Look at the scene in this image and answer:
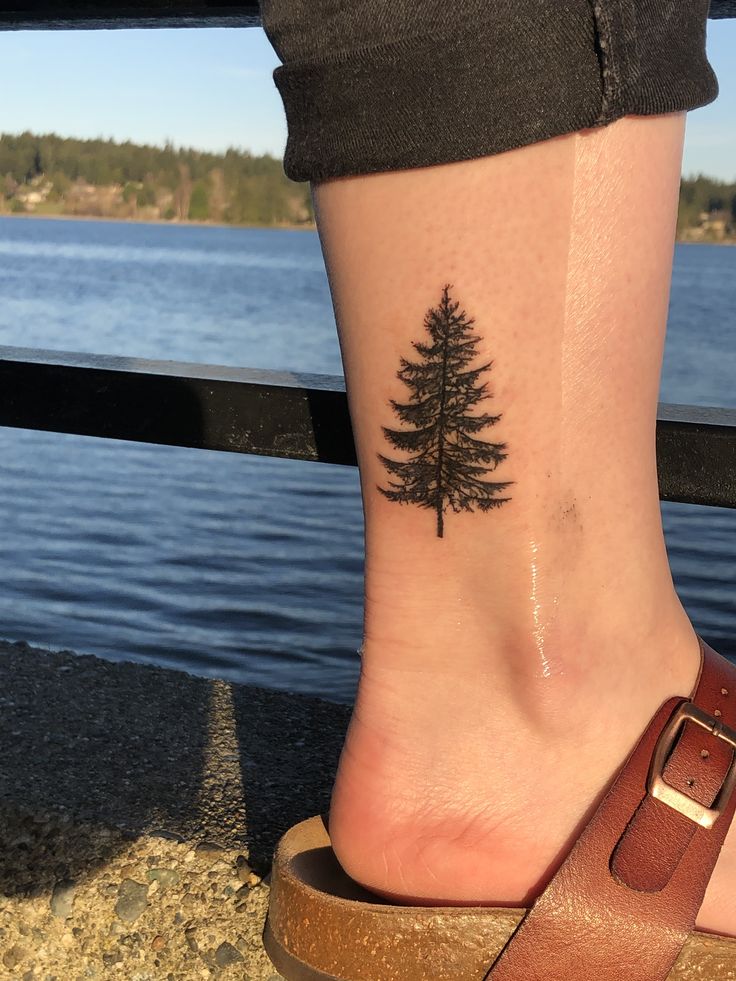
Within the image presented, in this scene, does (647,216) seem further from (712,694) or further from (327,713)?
(327,713)

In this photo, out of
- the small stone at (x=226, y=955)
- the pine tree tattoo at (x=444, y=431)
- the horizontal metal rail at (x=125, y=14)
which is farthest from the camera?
the horizontal metal rail at (x=125, y=14)

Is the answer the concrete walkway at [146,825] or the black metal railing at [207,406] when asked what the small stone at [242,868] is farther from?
the black metal railing at [207,406]

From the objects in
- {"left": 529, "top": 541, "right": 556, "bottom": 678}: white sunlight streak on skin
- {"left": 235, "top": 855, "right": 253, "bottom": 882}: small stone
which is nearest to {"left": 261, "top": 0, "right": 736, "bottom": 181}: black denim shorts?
{"left": 529, "top": 541, "right": 556, "bottom": 678}: white sunlight streak on skin

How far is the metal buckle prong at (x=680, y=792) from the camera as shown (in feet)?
2.54

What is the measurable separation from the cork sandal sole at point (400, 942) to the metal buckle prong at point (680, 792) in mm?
94

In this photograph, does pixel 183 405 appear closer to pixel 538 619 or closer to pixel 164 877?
pixel 164 877

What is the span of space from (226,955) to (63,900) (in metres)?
0.20

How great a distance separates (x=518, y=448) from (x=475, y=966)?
0.39 meters

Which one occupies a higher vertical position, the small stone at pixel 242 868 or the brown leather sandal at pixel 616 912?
the brown leather sandal at pixel 616 912

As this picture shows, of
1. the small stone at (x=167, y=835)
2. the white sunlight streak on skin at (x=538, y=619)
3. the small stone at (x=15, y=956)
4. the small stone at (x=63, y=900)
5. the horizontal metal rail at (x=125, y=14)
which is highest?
the horizontal metal rail at (x=125, y=14)

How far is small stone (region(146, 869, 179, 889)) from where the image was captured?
1.07 m

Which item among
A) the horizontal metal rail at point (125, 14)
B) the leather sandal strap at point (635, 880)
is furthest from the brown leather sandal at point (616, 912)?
the horizontal metal rail at point (125, 14)

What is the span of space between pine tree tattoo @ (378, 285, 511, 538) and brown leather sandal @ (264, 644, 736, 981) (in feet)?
0.79

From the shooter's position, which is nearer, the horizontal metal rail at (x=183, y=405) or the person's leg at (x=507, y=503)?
the person's leg at (x=507, y=503)
